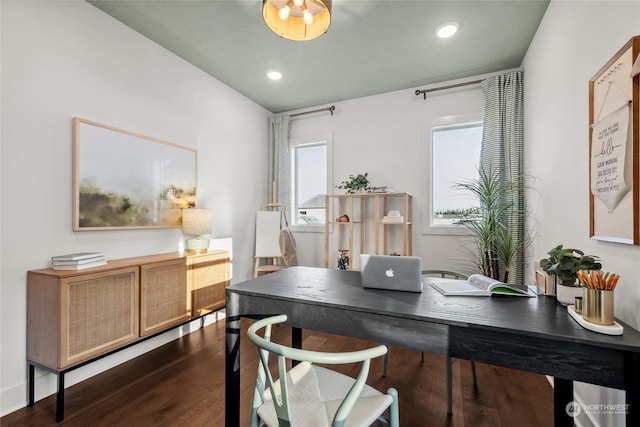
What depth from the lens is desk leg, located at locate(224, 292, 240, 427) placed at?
1.40 m

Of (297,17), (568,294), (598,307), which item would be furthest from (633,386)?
(297,17)

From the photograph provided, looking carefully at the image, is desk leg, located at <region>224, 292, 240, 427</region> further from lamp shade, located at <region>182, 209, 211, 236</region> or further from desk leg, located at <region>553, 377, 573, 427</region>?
lamp shade, located at <region>182, 209, 211, 236</region>

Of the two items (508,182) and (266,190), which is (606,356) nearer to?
(508,182)

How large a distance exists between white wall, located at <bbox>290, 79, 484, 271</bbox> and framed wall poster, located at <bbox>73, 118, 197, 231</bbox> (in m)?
1.83

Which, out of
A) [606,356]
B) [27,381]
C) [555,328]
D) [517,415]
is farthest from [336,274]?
[27,381]

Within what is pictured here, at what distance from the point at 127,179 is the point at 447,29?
2976 mm

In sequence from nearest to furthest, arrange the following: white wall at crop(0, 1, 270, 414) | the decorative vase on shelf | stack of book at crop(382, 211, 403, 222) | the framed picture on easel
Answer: the framed picture on easel
white wall at crop(0, 1, 270, 414)
stack of book at crop(382, 211, 403, 222)
the decorative vase on shelf

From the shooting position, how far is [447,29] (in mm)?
2475

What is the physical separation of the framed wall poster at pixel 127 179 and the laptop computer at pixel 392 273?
2.08m

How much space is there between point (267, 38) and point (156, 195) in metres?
1.74

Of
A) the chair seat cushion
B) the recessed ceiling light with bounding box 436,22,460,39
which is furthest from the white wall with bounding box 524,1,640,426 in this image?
the chair seat cushion

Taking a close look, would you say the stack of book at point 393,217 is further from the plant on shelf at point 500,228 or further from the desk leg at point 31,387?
the desk leg at point 31,387

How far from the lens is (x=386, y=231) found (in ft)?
11.3
